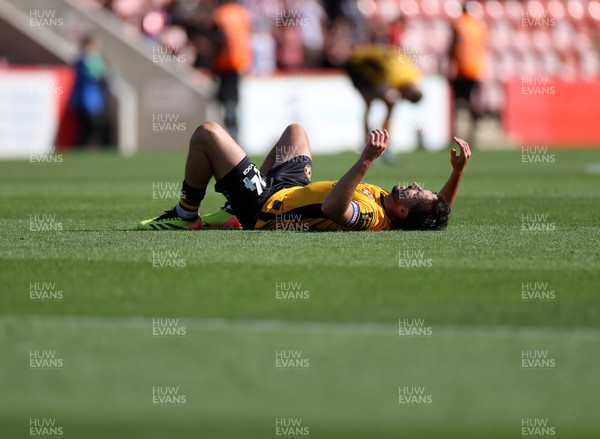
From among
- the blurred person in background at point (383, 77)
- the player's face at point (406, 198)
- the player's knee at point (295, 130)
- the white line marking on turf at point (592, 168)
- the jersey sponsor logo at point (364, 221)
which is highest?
the blurred person in background at point (383, 77)

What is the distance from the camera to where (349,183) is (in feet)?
25.7

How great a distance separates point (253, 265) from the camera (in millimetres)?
7191

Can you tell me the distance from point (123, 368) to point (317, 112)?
66.1ft

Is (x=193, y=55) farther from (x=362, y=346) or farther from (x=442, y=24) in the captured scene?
(x=362, y=346)

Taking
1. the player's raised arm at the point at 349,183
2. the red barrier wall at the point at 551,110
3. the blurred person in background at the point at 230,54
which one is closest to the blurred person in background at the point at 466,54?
the red barrier wall at the point at 551,110

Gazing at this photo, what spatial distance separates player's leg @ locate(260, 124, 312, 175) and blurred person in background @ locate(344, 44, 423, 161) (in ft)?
30.9

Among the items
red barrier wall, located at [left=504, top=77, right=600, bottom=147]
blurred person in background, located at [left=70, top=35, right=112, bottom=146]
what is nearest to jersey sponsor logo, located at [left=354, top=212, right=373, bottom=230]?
blurred person in background, located at [left=70, top=35, right=112, bottom=146]

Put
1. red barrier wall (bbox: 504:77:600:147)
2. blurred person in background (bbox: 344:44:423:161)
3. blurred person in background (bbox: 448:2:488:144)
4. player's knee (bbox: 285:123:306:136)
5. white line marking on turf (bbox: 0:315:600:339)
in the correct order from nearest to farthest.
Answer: white line marking on turf (bbox: 0:315:600:339), player's knee (bbox: 285:123:306:136), blurred person in background (bbox: 344:44:423:161), blurred person in background (bbox: 448:2:488:144), red barrier wall (bbox: 504:77:600:147)

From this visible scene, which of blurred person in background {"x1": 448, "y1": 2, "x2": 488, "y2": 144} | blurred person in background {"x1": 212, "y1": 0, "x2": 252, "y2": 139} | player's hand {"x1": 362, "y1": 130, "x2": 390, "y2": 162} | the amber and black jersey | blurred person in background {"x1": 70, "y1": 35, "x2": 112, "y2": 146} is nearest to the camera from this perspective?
player's hand {"x1": 362, "y1": 130, "x2": 390, "y2": 162}

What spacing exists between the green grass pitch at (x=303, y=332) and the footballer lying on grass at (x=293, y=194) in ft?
0.51

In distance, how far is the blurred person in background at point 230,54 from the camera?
22.5 m

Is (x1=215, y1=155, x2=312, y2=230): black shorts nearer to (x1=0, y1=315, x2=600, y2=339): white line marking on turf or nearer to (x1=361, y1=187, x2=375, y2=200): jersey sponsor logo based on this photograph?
(x1=361, y1=187, x2=375, y2=200): jersey sponsor logo

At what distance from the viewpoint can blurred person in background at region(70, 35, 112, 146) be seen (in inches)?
939

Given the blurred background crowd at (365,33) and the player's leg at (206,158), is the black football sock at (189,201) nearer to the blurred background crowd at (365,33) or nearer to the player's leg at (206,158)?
the player's leg at (206,158)
